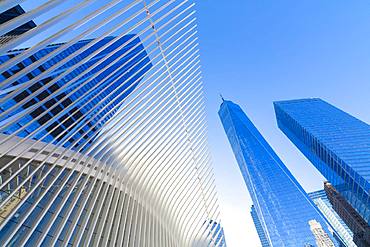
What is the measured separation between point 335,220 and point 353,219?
78.0 metres

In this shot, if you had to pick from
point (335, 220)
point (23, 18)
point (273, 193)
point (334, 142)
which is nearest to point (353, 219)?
point (334, 142)

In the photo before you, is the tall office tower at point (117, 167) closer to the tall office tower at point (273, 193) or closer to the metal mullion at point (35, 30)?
the metal mullion at point (35, 30)

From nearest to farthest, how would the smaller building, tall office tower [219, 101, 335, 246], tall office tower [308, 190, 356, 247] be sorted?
the smaller building
tall office tower [308, 190, 356, 247]
tall office tower [219, 101, 335, 246]

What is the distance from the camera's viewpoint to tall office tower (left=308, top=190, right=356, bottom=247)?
126 metres

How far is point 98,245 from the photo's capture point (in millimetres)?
12766

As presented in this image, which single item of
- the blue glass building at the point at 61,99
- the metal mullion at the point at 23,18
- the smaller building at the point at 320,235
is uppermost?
the smaller building at the point at 320,235

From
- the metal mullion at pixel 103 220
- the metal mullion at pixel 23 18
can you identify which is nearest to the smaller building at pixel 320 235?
the metal mullion at pixel 103 220

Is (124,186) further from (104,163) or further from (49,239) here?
(49,239)

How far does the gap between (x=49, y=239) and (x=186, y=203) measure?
1100 centimetres

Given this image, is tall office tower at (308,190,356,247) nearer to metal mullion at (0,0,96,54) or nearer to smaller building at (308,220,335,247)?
smaller building at (308,220,335,247)

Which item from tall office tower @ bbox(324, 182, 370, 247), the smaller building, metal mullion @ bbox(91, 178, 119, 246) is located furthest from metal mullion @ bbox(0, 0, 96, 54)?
the smaller building

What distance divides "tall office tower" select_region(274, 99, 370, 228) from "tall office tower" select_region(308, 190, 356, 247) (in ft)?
166

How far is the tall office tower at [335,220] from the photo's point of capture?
126 meters

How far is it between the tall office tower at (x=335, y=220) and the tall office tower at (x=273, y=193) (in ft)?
26.7
